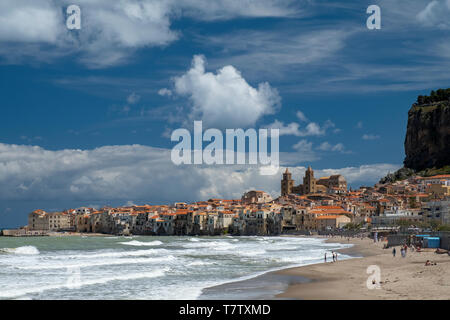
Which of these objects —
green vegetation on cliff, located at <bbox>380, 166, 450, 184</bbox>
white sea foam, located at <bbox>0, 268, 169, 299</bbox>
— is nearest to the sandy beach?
white sea foam, located at <bbox>0, 268, 169, 299</bbox>

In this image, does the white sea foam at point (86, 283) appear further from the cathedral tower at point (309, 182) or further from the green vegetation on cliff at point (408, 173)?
the cathedral tower at point (309, 182)

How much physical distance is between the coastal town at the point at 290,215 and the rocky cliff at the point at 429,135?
8253 mm

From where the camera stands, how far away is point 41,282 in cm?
2816

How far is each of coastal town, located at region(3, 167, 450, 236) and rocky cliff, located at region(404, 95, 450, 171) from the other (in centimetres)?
825

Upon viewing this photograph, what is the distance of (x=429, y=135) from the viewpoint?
147250 millimetres

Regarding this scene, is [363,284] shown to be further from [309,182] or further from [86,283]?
[309,182]

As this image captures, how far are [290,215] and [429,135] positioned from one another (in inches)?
1849

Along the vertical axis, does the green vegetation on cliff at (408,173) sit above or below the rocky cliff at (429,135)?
below

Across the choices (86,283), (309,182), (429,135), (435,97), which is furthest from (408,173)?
(86,283)

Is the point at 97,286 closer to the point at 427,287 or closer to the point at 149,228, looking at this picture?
the point at 427,287

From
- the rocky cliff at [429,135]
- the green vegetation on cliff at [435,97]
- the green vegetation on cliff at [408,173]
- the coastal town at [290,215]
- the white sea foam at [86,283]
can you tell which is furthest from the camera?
the green vegetation on cliff at [435,97]

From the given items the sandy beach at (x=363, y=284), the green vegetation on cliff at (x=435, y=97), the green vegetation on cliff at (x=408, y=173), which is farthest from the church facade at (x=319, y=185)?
the sandy beach at (x=363, y=284)

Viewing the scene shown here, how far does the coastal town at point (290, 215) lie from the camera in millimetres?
105438
